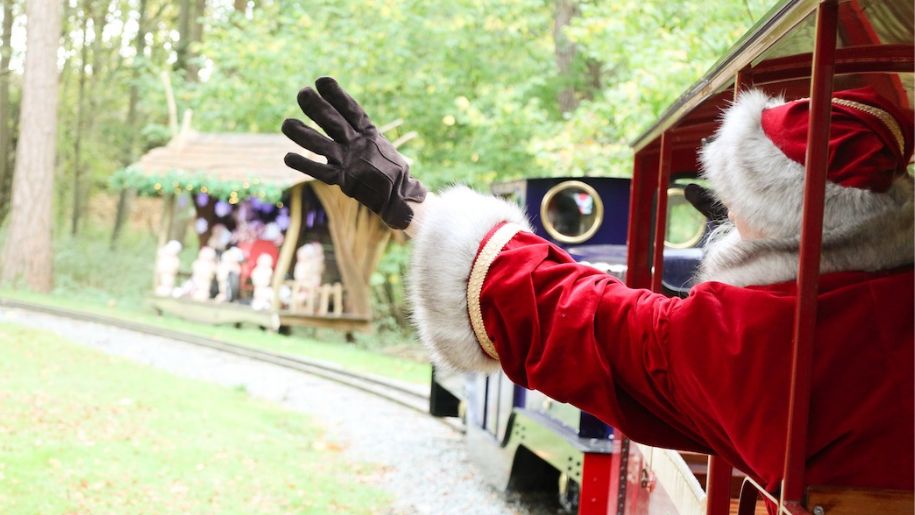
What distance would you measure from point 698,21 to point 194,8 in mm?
A: 19343

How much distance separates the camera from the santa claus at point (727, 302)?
1647 millimetres

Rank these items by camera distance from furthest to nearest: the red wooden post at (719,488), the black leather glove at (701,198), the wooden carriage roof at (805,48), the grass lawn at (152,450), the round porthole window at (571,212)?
1. the round porthole window at (571,212)
2. the grass lawn at (152,450)
3. the black leather glove at (701,198)
4. the red wooden post at (719,488)
5. the wooden carriage roof at (805,48)

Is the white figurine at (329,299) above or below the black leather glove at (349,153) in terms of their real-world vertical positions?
below

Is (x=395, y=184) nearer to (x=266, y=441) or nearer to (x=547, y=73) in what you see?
(x=266, y=441)

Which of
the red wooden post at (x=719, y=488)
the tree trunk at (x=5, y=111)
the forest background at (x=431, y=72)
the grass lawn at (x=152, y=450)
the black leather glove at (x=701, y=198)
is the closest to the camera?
the red wooden post at (x=719, y=488)

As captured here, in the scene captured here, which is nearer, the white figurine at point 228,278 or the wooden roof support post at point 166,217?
the white figurine at point 228,278

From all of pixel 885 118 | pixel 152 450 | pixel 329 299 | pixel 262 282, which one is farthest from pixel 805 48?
pixel 329 299

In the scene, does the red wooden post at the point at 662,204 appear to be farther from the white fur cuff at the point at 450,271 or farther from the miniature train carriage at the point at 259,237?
the miniature train carriage at the point at 259,237

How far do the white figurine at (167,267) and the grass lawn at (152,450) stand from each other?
25.6 feet

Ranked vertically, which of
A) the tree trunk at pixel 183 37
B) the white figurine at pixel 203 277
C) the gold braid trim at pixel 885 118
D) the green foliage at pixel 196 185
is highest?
the tree trunk at pixel 183 37

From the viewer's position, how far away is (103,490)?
5.36 meters

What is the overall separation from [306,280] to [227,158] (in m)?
2.50

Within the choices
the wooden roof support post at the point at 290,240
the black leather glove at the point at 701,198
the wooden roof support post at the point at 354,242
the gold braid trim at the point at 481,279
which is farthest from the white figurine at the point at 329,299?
the gold braid trim at the point at 481,279

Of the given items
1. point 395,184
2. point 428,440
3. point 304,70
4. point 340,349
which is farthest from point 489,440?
point 304,70
